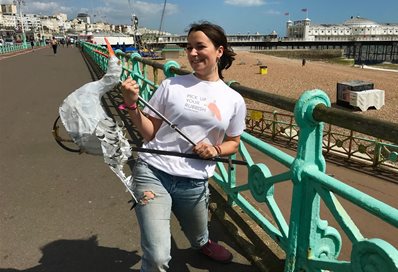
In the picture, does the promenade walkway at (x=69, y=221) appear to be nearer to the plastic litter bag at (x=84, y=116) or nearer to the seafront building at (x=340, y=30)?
the plastic litter bag at (x=84, y=116)

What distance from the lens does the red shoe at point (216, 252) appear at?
2766 mm

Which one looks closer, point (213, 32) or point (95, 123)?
point (95, 123)

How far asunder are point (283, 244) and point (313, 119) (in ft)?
3.16

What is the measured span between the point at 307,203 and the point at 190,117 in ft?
2.77

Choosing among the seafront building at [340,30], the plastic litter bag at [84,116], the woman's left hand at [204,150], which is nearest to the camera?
the plastic litter bag at [84,116]

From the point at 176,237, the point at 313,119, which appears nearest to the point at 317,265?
the point at 313,119

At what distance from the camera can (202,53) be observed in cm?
226

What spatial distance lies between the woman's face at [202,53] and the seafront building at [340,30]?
134m

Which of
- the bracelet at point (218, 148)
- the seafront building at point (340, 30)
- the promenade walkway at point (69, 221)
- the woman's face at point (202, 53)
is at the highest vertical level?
the seafront building at point (340, 30)

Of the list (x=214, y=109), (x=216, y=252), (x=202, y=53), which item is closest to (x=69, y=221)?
(x=216, y=252)

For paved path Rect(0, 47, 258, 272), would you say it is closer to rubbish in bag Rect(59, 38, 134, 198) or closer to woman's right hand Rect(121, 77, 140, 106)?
rubbish in bag Rect(59, 38, 134, 198)

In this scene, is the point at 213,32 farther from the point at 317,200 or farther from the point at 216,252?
the point at 216,252

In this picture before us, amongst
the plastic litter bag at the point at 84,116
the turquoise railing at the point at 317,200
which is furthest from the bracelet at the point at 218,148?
the plastic litter bag at the point at 84,116

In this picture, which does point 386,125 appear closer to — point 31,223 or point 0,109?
point 31,223
